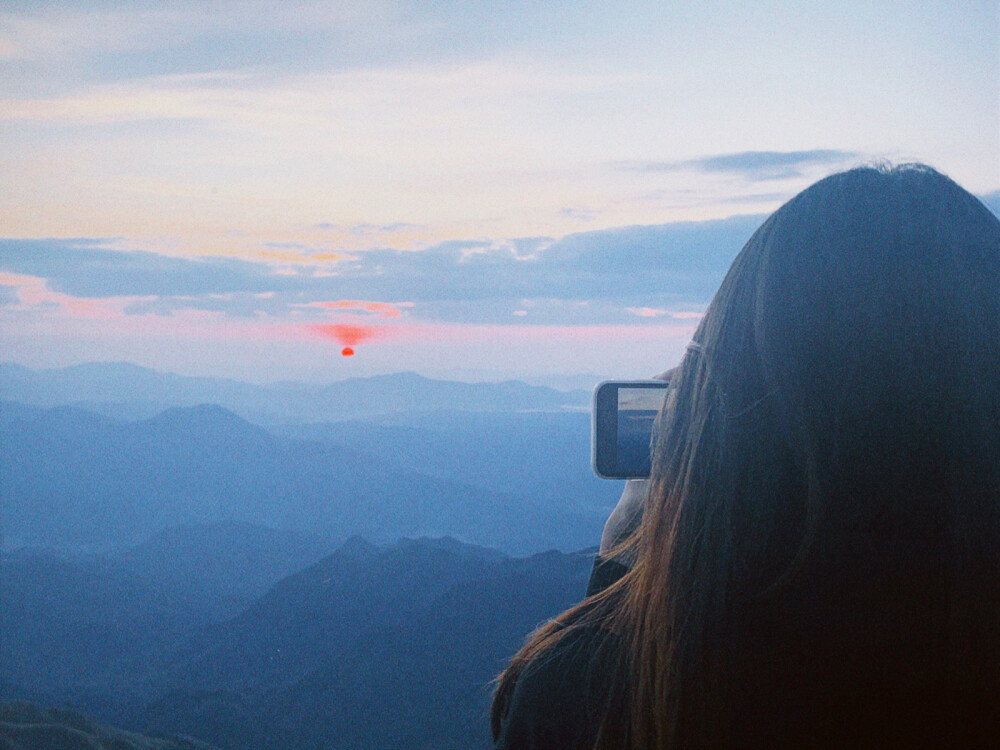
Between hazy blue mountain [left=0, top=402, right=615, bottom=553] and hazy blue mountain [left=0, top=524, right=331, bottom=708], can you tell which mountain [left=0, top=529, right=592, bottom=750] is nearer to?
hazy blue mountain [left=0, top=524, right=331, bottom=708]

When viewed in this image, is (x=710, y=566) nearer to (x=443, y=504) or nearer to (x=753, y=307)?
(x=753, y=307)

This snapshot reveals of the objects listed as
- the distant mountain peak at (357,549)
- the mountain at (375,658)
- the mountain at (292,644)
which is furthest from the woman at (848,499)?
the distant mountain peak at (357,549)

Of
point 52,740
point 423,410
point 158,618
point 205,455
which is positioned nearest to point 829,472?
point 52,740

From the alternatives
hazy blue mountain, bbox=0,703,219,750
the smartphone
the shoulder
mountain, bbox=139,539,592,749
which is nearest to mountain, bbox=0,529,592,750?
mountain, bbox=139,539,592,749

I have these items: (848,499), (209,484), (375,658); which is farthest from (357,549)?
(848,499)

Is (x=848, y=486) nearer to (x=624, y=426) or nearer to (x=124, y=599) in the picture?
(x=624, y=426)
